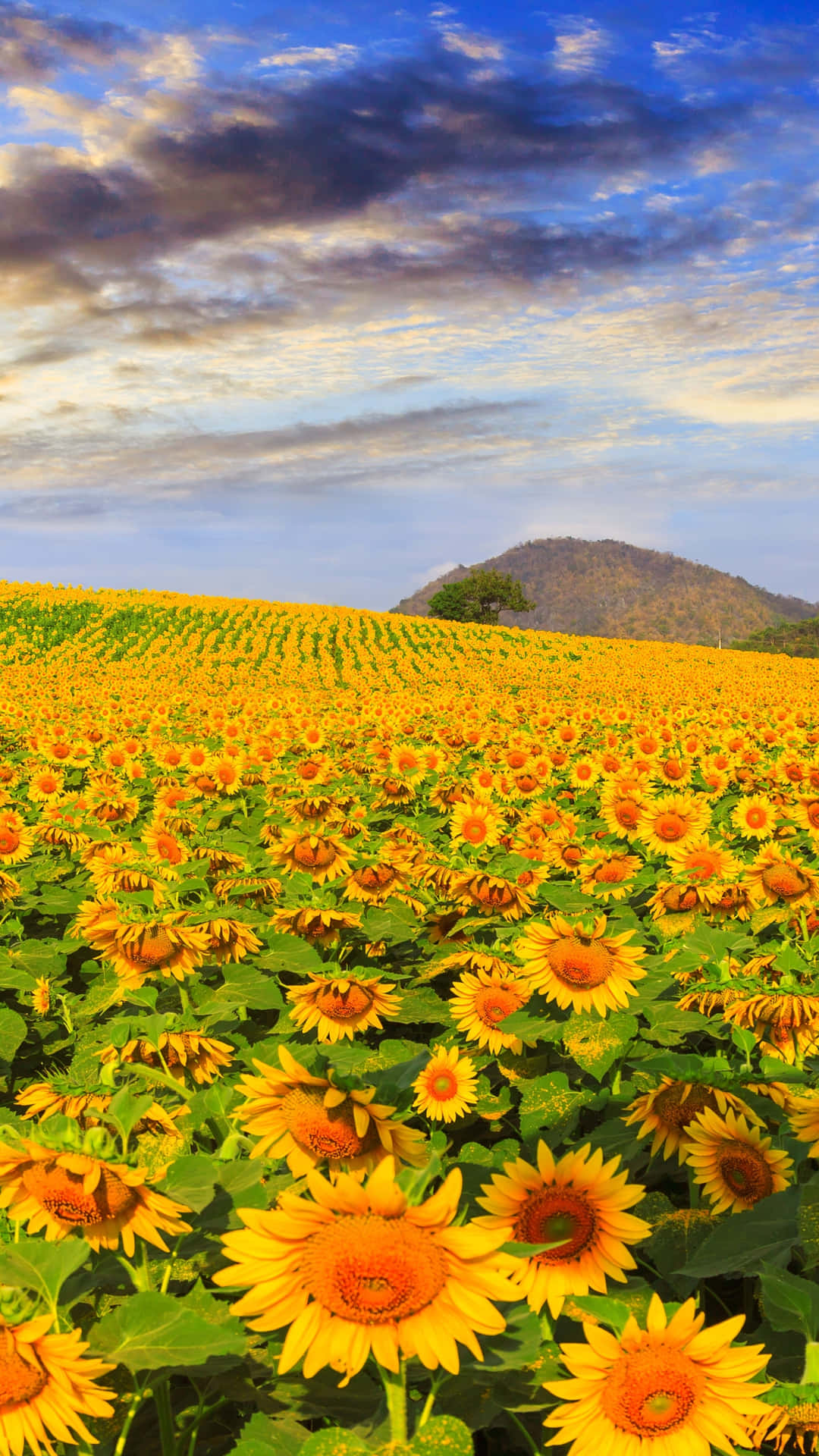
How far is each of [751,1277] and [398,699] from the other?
12905 millimetres

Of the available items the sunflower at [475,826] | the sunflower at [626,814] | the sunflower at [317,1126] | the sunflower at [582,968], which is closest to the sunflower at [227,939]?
the sunflower at [582,968]


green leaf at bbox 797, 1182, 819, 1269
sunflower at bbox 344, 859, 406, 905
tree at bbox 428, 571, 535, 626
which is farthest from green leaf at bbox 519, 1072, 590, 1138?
tree at bbox 428, 571, 535, 626

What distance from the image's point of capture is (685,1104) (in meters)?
2.47

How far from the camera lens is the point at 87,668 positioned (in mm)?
39062

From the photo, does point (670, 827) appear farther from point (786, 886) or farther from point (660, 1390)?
point (660, 1390)

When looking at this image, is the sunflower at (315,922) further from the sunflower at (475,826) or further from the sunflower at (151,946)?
the sunflower at (475,826)

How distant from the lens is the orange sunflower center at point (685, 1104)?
2.46 metres

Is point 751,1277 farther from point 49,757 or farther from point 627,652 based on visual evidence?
point 627,652

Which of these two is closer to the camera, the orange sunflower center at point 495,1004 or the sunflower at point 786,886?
the orange sunflower center at point 495,1004

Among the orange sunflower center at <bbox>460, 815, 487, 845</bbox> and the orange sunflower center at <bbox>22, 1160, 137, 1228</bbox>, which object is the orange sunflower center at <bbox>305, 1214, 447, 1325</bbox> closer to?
the orange sunflower center at <bbox>22, 1160, 137, 1228</bbox>

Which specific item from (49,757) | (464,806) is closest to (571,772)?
(464,806)

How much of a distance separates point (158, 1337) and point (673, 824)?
5.06 meters

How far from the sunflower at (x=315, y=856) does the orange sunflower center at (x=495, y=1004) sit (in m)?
1.97

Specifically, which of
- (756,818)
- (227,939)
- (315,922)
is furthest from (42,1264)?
(756,818)
